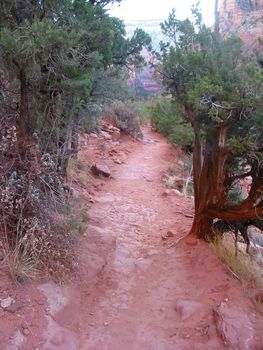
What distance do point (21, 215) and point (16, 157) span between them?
0.64m

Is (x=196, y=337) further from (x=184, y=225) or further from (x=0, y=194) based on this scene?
(x=184, y=225)

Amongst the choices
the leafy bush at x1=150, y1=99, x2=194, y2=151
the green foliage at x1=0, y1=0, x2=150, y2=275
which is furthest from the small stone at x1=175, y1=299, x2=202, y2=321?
the leafy bush at x1=150, y1=99, x2=194, y2=151

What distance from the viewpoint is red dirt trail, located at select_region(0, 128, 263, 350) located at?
311 cm

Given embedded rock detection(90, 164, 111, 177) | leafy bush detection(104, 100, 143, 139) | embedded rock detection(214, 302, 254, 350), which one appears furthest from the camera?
leafy bush detection(104, 100, 143, 139)

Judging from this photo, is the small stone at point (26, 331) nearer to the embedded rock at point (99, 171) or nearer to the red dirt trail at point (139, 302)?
the red dirt trail at point (139, 302)

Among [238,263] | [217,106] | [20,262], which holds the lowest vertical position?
[238,263]

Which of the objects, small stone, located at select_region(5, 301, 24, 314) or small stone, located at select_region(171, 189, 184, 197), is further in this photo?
small stone, located at select_region(171, 189, 184, 197)

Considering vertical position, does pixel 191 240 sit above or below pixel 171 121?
below

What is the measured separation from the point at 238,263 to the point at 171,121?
93.1 inches

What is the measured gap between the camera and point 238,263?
424cm

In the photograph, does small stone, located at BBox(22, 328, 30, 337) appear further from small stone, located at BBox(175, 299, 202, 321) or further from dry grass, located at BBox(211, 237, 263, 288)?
dry grass, located at BBox(211, 237, 263, 288)

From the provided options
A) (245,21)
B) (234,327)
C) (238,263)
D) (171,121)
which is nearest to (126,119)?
(171,121)

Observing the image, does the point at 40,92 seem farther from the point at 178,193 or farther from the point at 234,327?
the point at 178,193

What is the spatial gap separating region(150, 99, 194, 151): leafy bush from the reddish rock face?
1301mm
